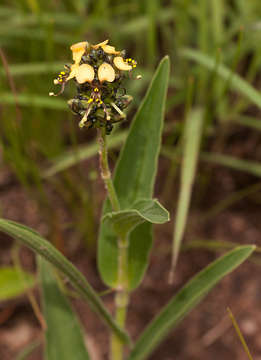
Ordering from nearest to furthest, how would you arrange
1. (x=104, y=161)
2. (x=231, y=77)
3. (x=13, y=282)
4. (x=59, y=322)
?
(x=104, y=161) → (x=59, y=322) → (x=231, y=77) → (x=13, y=282)

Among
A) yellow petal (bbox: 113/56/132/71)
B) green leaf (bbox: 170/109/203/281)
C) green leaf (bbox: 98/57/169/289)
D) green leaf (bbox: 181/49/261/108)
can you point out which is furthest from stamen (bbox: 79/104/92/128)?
green leaf (bbox: 181/49/261/108)

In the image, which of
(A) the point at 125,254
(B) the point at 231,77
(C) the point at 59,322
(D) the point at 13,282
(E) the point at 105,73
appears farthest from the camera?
(D) the point at 13,282

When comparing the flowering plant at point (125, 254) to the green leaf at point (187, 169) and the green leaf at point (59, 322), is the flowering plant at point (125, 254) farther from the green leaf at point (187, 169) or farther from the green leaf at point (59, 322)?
the green leaf at point (187, 169)

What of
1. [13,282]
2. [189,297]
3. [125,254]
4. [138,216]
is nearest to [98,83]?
[138,216]

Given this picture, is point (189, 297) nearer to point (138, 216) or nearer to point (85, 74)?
point (138, 216)

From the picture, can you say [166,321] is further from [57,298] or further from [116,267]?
[57,298]

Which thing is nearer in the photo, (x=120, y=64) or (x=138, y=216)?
(x=120, y=64)

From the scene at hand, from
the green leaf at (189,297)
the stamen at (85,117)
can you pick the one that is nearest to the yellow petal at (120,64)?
the stamen at (85,117)
